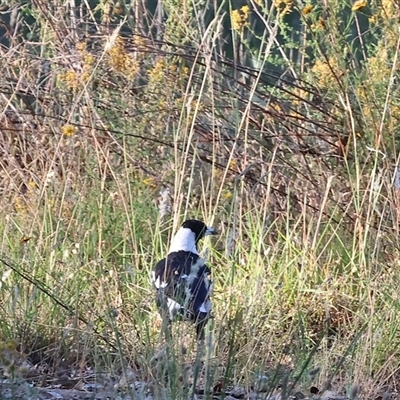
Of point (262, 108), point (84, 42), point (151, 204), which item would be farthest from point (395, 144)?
point (84, 42)

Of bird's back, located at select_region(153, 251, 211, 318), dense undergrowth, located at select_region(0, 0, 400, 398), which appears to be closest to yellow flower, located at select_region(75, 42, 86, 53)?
dense undergrowth, located at select_region(0, 0, 400, 398)

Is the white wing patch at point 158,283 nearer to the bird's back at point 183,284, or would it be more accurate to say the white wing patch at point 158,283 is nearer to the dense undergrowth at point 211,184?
the bird's back at point 183,284

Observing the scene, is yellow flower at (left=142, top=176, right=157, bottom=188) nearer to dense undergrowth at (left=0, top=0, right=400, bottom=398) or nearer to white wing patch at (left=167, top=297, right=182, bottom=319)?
dense undergrowth at (left=0, top=0, right=400, bottom=398)

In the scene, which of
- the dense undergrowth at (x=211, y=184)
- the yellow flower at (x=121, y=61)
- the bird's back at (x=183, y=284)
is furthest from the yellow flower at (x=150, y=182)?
the bird's back at (x=183, y=284)

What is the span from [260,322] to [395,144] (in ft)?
3.90

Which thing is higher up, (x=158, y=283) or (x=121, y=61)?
(x=121, y=61)

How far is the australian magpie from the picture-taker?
3.08 m

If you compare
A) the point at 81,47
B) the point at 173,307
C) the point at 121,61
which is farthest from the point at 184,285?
the point at 81,47

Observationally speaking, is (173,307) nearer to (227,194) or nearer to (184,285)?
(184,285)

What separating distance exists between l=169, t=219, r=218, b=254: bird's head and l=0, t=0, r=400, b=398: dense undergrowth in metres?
0.07

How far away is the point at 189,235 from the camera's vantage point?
12.9ft

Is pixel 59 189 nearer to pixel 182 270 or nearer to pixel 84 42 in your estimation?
pixel 84 42

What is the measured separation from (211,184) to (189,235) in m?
0.40

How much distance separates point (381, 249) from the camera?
4082 millimetres
